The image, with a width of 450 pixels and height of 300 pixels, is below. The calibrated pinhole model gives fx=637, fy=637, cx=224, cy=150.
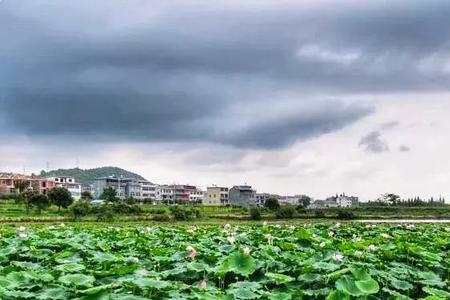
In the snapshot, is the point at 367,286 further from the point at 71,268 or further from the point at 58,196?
the point at 58,196

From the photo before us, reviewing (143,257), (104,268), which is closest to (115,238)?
(143,257)

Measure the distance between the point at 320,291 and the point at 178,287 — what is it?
1.16m

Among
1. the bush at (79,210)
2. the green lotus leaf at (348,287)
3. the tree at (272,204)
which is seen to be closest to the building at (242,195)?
the tree at (272,204)

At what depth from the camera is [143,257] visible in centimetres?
730

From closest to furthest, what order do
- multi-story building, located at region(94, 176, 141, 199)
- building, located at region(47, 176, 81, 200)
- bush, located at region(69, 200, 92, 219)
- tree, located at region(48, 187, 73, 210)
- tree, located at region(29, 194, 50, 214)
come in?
bush, located at region(69, 200, 92, 219) < tree, located at region(29, 194, 50, 214) < tree, located at region(48, 187, 73, 210) < building, located at region(47, 176, 81, 200) < multi-story building, located at region(94, 176, 141, 199)

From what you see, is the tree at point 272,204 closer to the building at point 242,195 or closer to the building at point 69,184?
the building at point 242,195

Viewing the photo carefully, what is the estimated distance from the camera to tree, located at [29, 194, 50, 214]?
6138cm

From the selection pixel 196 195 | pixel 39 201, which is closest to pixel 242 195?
pixel 196 195

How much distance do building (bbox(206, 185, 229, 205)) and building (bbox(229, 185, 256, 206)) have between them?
218 cm

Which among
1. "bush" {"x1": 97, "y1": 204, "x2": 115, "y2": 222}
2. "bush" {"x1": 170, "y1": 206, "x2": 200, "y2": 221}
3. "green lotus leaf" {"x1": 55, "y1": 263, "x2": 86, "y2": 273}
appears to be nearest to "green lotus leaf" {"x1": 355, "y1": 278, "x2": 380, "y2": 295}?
"green lotus leaf" {"x1": 55, "y1": 263, "x2": 86, "y2": 273}

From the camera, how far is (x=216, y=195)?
5896 inches

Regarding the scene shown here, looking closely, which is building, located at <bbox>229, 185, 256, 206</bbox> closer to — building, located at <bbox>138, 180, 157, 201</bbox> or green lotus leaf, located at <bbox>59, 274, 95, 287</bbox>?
building, located at <bbox>138, 180, 157, 201</bbox>

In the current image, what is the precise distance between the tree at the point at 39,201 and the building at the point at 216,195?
282 ft

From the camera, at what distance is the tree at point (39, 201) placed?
61375mm
